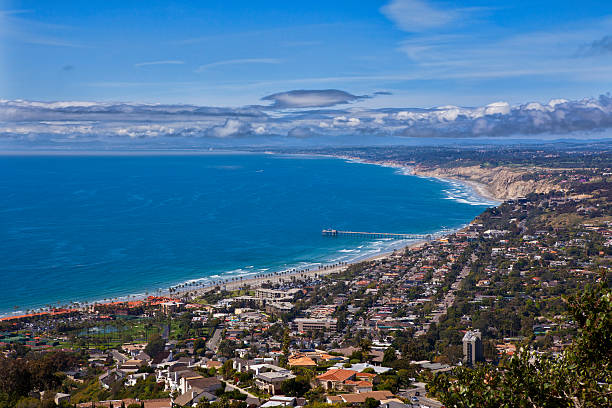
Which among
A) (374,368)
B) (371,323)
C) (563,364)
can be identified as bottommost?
(371,323)

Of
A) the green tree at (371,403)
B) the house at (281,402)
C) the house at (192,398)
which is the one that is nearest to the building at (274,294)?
the house at (192,398)

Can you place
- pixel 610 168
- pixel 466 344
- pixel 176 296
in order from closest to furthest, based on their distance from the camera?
1. pixel 466 344
2. pixel 176 296
3. pixel 610 168

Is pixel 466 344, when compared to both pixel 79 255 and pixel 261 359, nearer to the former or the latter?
pixel 261 359

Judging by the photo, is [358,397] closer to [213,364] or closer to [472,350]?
[213,364]

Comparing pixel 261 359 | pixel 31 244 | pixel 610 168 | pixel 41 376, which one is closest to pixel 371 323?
pixel 261 359

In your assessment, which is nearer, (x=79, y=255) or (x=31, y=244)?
(x=79, y=255)
